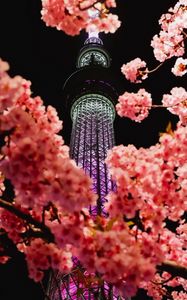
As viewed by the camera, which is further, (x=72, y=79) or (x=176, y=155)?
(x=72, y=79)

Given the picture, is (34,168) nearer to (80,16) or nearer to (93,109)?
(80,16)

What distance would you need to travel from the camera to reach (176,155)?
3979mm

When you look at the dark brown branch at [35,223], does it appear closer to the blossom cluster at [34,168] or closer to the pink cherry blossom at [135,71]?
the blossom cluster at [34,168]

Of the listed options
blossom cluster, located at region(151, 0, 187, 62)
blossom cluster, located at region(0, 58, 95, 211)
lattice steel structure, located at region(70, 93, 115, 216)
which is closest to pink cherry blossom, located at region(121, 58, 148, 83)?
blossom cluster, located at region(151, 0, 187, 62)

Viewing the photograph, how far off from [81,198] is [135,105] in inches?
124

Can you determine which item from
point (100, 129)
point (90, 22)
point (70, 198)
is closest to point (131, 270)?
point (70, 198)

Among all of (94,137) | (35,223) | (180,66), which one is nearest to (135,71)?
(180,66)

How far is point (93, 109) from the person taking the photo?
2214 cm

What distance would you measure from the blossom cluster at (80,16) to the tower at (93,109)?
10.2 metres

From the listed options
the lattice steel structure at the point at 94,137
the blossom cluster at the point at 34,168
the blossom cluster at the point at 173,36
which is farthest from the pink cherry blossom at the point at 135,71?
the lattice steel structure at the point at 94,137

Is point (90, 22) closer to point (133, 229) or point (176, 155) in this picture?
point (176, 155)

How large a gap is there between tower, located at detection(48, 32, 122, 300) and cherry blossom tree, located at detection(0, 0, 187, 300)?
10.5 meters

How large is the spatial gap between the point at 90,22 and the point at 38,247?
8.06 ft

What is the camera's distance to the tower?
16.7 metres
